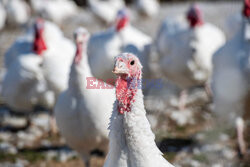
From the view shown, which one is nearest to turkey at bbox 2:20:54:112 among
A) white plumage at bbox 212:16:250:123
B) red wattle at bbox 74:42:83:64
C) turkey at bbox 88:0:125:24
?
red wattle at bbox 74:42:83:64

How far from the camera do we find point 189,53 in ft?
18.4

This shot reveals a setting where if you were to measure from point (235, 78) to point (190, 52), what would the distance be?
56.8 inches

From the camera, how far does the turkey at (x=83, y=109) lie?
371cm

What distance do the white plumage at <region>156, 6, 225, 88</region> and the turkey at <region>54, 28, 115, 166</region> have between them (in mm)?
2006

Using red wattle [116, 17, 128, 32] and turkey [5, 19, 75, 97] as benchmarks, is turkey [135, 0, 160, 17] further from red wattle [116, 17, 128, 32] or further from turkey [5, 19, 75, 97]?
red wattle [116, 17, 128, 32]

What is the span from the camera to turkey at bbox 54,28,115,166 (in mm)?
3709

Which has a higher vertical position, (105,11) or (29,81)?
(105,11)

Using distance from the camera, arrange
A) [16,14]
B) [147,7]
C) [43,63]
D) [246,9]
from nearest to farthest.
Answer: [246,9] → [43,63] → [16,14] → [147,7]

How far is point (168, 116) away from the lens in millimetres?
5879

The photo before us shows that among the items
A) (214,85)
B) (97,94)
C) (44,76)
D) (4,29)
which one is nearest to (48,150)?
(44,76)

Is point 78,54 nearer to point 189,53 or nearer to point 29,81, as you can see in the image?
point 29,81

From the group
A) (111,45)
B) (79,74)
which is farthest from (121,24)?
(79,74)

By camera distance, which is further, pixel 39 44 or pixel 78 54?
pixel 39 44

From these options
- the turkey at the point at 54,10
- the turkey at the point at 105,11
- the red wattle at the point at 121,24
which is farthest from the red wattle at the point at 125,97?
the turkey at the point at 54,10
